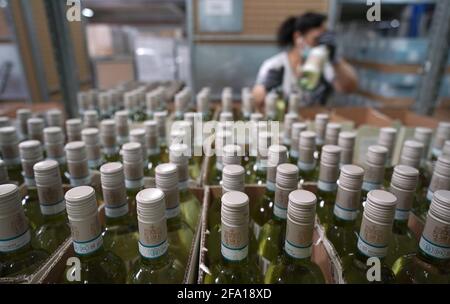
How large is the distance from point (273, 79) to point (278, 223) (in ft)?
4.11

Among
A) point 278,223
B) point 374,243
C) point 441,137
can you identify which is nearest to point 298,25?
point 441,137

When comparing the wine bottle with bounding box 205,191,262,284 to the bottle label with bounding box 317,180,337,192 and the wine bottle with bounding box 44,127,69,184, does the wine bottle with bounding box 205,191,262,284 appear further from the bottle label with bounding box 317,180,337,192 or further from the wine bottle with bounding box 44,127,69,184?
the wine bottle with bounding box 44,127,69,184

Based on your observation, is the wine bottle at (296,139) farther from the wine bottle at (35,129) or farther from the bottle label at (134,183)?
the wine bottle at (35,129)

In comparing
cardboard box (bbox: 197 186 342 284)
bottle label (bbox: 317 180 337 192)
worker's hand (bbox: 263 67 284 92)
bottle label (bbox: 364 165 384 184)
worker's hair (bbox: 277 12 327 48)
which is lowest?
cardboard box (bbox: 197 186 342 284)

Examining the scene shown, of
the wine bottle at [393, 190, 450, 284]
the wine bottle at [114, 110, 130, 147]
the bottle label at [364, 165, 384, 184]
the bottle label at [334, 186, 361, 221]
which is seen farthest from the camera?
the wine bottle at [114, 110, 130, 147]

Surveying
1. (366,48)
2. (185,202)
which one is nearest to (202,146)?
(185,202)

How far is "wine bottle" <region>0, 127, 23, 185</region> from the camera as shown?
77cm

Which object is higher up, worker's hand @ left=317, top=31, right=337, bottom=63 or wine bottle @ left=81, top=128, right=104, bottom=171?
worker's hand @ left=317, top=31, right=337, bottom=63

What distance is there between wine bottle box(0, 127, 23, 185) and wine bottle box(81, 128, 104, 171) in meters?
0.18

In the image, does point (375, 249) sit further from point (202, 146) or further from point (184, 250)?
point (202, 146)

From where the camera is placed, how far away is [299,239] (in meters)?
0.46

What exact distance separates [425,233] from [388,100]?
252 cm

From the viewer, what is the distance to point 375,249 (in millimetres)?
462

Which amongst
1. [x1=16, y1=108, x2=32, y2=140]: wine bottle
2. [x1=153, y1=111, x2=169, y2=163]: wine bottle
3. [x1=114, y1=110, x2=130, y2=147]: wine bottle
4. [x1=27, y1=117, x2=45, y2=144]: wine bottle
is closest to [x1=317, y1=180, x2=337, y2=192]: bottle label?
[x1=153, y1=111, x2=169, y2=163]: wine bottle
